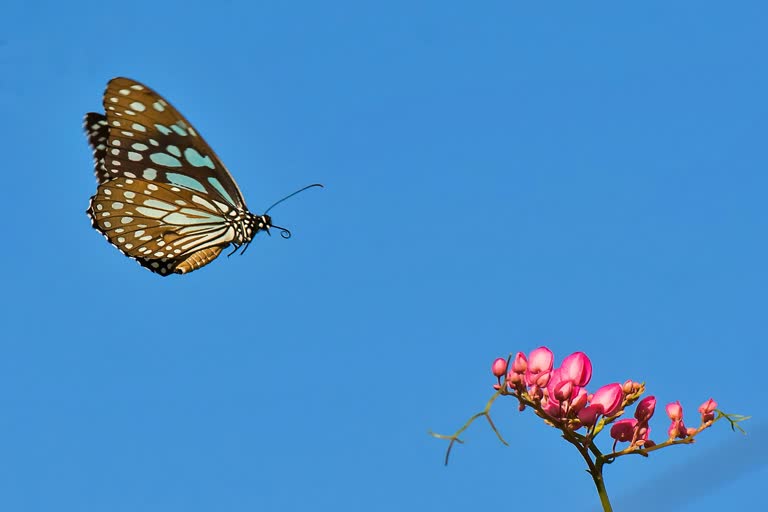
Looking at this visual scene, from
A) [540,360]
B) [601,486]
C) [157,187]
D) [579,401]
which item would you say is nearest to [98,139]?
[157,187]

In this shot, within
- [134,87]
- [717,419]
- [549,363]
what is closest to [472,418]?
[549,363]

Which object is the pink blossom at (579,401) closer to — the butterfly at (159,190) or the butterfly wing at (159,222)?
the butterfly at (159,190)

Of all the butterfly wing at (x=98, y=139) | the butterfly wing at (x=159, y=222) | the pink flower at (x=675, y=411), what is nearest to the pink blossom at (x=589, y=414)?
the pink flower at (x=675, y=411)

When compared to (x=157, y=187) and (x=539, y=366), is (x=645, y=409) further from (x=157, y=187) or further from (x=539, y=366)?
(x=157, y=187)

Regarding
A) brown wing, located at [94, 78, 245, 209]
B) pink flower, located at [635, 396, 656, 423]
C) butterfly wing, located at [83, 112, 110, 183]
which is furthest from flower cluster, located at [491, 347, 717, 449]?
butterfly wing, located at [83, 112, 110, 183]

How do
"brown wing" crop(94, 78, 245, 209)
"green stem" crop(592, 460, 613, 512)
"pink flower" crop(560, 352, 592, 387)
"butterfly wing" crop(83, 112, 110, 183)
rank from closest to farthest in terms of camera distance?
"green stem" crop(592, 460, 613, 512) → "pink flower" crop(560, 352, 592, 387) → "brown wing" crop(94, 78, 245, 209) → "butterfly wing" crop(83, 112, 110, 183)

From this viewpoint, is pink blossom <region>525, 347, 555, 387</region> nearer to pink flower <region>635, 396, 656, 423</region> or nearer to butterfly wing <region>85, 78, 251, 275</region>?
pink flower <region>635, 396, 656, 423</region>
